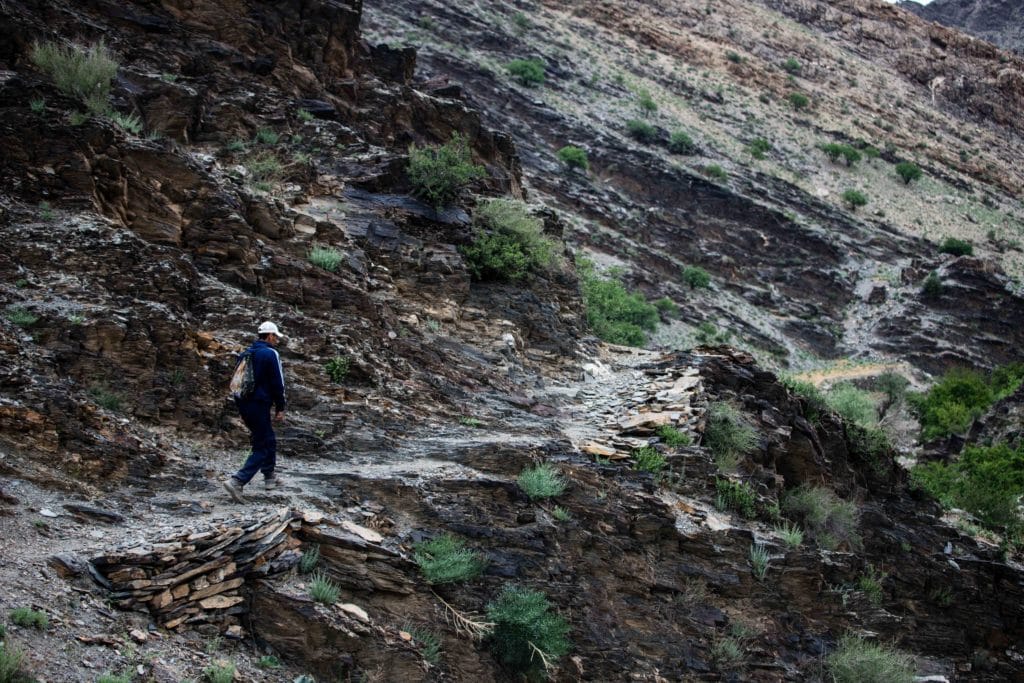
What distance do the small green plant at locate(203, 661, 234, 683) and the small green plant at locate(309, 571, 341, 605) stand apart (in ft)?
3.20

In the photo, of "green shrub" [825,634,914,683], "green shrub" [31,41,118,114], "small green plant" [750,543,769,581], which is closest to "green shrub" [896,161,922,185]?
"green shrub" [825,634,914,683]

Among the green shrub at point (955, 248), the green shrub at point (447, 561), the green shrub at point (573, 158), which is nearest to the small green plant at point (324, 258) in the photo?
the green shrub at point (447, 561)

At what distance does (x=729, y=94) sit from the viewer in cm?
5459

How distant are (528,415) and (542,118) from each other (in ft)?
104

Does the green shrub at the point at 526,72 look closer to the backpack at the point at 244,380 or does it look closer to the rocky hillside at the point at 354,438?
the rocky hillside at the point at 354,438

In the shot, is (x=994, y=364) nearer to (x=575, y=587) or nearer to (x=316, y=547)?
(x=575, y=587)

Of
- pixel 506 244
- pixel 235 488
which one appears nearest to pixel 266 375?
pixel 235 488

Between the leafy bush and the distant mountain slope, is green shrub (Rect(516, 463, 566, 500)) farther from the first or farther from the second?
the distant mountain slope

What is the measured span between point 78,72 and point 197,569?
23.1 ft

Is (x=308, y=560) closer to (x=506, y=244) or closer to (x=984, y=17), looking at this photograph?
(x=506, y=244)

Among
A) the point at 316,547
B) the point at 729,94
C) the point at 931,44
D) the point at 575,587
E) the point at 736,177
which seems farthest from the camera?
the point at 931,44

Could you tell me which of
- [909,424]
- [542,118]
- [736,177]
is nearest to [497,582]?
[909,424]

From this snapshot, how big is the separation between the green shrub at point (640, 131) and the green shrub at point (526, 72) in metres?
5.41

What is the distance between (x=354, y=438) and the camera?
8.99 metres
